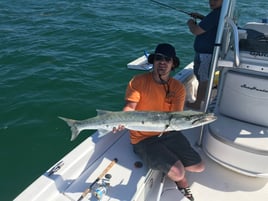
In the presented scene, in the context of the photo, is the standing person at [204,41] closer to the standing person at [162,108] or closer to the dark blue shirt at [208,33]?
the dark blue shirt at [208,33]

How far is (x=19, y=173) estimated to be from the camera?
4.83 metres

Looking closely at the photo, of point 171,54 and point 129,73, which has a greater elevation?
point 171,54

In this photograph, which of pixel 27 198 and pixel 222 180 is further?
pixel 222 180

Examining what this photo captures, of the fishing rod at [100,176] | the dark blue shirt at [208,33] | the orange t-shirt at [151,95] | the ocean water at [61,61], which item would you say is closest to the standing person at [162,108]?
the orange t-shirt at [151,95]

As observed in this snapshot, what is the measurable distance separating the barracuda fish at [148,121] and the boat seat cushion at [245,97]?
703mm

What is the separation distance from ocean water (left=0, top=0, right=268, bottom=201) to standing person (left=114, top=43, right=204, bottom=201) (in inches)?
82.8

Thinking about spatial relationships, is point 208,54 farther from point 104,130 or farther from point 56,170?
point 56,170

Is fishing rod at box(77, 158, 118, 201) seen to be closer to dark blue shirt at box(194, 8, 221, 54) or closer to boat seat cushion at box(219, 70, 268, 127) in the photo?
boat seat cushion at box(219, 70, 268, 127)

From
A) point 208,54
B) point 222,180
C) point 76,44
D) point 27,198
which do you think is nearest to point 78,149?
point 27,198

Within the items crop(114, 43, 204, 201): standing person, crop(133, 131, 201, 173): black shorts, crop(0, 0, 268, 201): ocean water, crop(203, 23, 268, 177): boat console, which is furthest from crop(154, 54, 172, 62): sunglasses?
crop(0, 0, 268, 201): ocean water

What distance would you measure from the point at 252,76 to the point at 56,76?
5375 millimetres

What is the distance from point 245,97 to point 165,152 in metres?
1.07

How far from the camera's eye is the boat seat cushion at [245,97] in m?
3.32

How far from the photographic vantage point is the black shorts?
11.4ft
